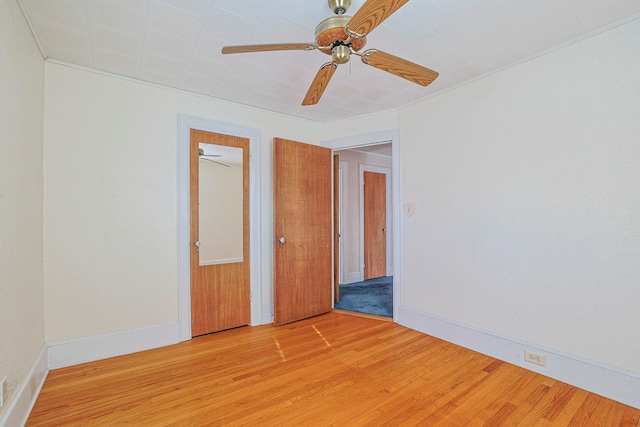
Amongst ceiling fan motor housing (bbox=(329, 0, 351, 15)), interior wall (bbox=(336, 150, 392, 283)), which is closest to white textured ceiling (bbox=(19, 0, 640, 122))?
ceiling fan motor housing (bbox=(329, 0, 351, 15))

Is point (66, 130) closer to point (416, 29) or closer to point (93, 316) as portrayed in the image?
point (93, 316)

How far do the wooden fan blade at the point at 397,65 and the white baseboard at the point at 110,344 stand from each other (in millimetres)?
2877

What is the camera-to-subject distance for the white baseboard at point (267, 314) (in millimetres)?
3515

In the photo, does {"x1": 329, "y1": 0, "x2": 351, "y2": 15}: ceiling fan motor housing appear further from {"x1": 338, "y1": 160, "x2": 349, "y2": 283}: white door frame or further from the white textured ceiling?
{"x1": 338, "y1": 160, "x2": 349, "y2": 283}: white door frame

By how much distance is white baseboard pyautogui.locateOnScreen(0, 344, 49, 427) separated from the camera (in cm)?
160

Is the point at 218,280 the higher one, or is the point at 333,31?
the point at 333,31

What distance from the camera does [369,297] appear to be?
14.9 feet

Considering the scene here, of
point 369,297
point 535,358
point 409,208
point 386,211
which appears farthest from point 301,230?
point 386,211

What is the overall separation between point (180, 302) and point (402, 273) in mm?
2391

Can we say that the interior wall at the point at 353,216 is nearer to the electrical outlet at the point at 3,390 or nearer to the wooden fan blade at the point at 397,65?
the wooden fan blade at the point at 397,65

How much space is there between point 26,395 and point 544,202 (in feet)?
12.4

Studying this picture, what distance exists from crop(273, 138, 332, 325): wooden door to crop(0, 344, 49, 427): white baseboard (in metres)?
1.95

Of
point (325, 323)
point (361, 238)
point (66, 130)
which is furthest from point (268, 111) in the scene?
point (361, 238)

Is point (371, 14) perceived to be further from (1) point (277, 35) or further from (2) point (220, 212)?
(2) point (220, 212)
